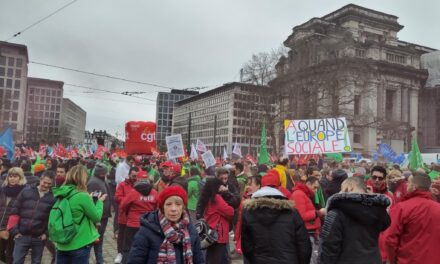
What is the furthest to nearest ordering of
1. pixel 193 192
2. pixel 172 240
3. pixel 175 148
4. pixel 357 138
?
1. pixel 357 138
2. pixel 175 148
3. pixel 193 192
4. pixel 172 240

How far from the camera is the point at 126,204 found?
23.5 ft

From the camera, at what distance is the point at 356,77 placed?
35656mm

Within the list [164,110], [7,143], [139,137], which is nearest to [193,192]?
[7,143]


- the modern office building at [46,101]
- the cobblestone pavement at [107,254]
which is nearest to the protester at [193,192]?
the cobblestone pavement at [107,254]

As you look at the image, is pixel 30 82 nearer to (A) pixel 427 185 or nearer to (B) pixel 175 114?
(B) pixel 175 114

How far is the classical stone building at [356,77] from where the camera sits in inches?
1353

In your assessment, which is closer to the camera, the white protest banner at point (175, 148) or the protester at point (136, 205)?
the protester at point (136, 205)

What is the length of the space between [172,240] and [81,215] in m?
1.78

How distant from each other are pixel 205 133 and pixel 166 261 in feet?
364

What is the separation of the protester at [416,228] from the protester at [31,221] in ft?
14.3

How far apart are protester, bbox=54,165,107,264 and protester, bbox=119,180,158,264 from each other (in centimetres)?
207

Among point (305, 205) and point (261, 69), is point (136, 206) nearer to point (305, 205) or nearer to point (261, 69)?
point (305, 205)

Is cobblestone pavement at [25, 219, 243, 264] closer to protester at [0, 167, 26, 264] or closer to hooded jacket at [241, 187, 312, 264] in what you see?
protester at [0, 167, 26, 264]

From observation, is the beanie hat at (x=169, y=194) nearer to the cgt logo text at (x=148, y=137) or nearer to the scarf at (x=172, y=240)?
the scarf at (x=172, y=240)
